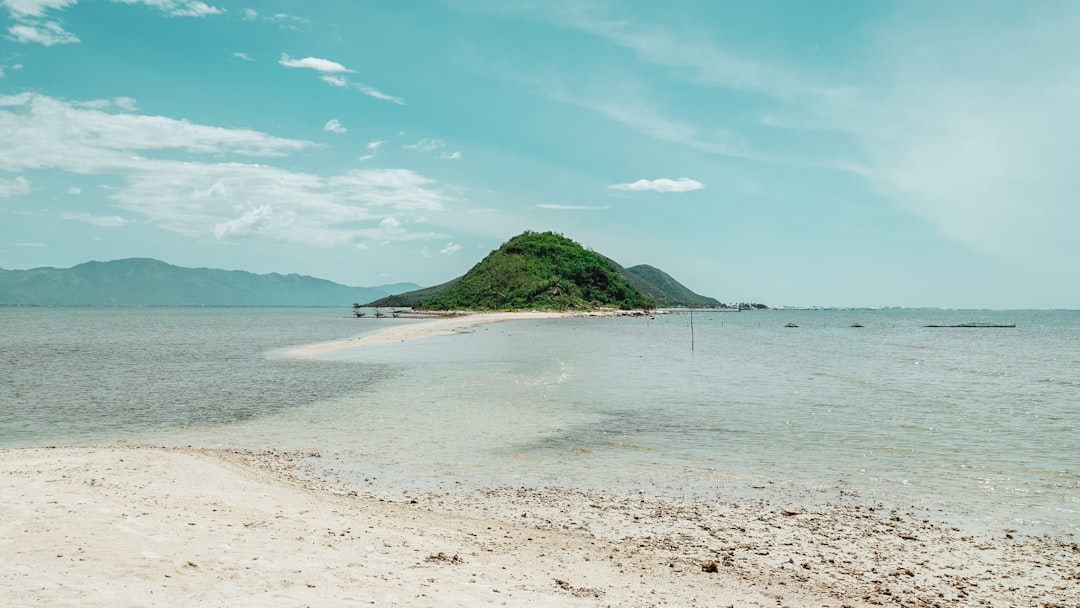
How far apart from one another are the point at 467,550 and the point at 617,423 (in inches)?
519

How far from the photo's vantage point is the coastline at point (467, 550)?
726cm

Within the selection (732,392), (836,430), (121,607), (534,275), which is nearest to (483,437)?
(836,430)

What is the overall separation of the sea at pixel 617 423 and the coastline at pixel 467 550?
1572 millimetres

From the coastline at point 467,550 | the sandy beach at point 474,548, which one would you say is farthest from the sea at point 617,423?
the coastline at point 467,550

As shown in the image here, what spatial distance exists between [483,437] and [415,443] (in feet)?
7.03

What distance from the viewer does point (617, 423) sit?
21.8 metres

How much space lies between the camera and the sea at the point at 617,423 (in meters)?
14.0

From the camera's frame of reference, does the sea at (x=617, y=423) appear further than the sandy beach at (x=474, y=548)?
Yes

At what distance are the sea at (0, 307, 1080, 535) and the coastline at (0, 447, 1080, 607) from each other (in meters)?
1.57

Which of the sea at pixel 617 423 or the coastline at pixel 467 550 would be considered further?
the sea at pixel 617 423

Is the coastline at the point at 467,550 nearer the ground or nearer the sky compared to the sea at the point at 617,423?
nearer the sky

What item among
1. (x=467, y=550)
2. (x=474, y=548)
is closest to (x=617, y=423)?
(x=474, y=548)

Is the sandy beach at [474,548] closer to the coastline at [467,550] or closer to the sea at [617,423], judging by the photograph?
the coastline at [467,550]

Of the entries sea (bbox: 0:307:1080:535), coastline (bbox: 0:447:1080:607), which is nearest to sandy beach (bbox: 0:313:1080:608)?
coastline (bbox: 0:447:1080:607)
